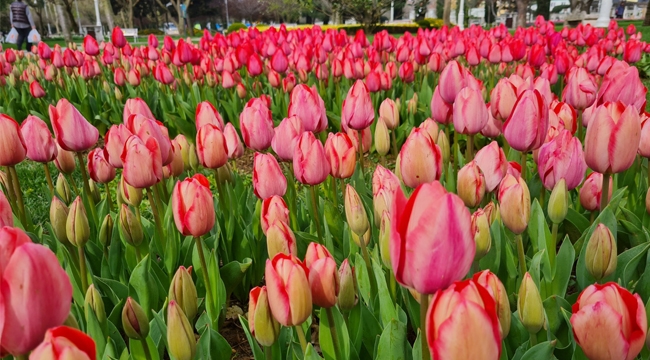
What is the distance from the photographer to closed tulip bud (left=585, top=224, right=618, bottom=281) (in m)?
1.41

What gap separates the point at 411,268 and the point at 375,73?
3285mm

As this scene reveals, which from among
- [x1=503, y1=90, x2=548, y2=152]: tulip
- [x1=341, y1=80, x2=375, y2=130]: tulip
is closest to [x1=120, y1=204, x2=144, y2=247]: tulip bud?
[x1=341, y1=80, x2=375, y2=130]: tulip

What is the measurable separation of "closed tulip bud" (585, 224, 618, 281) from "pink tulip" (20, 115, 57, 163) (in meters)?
1.87

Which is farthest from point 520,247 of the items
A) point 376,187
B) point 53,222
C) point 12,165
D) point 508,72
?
point 508,72

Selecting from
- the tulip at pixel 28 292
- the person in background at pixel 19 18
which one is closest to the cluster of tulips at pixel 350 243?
the tulip at pixel 28 292

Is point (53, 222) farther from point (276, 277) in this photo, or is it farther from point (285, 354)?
point (276, 277)

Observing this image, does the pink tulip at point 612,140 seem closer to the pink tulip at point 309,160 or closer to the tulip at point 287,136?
the pink tulip at point 309,160

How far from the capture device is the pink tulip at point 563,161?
5.58 ft

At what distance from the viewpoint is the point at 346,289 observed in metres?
1.37

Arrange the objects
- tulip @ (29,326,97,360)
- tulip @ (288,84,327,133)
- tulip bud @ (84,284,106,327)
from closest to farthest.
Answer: tulip @ (29,326,97,360) < tulip bud @ (84,284,106,327) < tulip @ (288,84,327,133)

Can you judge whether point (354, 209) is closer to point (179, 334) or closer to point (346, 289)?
point (346, 289)

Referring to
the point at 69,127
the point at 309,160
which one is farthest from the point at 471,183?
the point at 69,127

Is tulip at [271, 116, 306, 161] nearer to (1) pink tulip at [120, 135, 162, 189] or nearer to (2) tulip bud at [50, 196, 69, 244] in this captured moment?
(1) pink tulip at [120, 135, 162, 189]

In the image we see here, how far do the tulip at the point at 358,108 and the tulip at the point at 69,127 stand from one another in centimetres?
103
